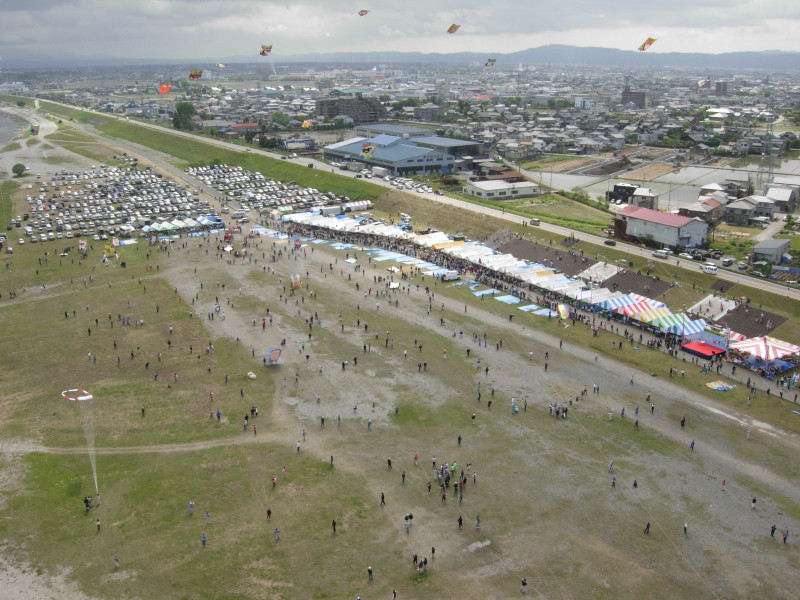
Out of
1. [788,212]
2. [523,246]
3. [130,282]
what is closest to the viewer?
[130,282]

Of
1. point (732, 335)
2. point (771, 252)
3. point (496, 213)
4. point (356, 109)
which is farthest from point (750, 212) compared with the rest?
point (356, 109)

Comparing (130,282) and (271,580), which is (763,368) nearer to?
(271,580)

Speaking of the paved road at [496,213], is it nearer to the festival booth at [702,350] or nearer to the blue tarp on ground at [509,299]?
the festival booth at [702,350]

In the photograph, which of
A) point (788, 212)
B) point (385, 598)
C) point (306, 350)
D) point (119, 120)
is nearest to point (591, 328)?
point (306, 350)

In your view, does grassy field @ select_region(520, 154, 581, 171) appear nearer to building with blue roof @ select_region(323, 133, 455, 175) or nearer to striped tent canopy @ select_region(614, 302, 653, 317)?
building with blue roof @ select_region(323, 133, 455, 175)

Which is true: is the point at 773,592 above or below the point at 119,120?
below

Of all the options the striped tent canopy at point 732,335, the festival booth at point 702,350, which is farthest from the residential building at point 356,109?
the festival booth at point 702,350
